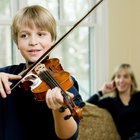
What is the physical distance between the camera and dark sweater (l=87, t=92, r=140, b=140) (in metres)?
2.97

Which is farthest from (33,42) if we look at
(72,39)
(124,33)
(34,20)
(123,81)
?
(124,33)

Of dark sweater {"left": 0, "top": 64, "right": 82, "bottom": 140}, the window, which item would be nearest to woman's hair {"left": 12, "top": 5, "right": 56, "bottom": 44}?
dark sweater {"left": 0, "top": 64, "right": 82, "bottom": 140}

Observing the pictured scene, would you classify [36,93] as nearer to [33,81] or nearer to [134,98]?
[33,81]

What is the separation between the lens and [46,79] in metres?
1.18

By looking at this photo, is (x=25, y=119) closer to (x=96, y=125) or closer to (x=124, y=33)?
(x=96, y=125)

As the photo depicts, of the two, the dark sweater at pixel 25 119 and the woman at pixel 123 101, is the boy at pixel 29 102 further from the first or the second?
the woman at pixel 123 101

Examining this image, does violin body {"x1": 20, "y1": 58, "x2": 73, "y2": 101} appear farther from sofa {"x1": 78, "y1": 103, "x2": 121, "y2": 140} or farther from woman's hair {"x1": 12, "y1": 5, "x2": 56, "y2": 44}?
sofa {"x1": 78, "y1": 103, "x2": 121, "y2": 140}

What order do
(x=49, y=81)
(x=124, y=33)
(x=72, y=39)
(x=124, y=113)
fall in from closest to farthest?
(x=49, y=81) < (x=124, y=113) < (x=72, y=39) < (x=124, y=33)

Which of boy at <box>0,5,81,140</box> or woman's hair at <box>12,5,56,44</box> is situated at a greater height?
woman's hair at <box>12,5,56,44</box>

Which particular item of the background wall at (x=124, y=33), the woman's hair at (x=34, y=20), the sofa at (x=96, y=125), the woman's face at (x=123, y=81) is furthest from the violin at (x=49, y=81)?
the background wall at (x=124, y=33)

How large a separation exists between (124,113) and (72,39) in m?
0.92

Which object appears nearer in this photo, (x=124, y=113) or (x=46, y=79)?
(x=46, y=79)

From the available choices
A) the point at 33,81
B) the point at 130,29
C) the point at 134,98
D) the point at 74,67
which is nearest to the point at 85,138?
the point at 134,98

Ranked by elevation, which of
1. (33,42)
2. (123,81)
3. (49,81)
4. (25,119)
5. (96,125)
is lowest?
(96,125)
